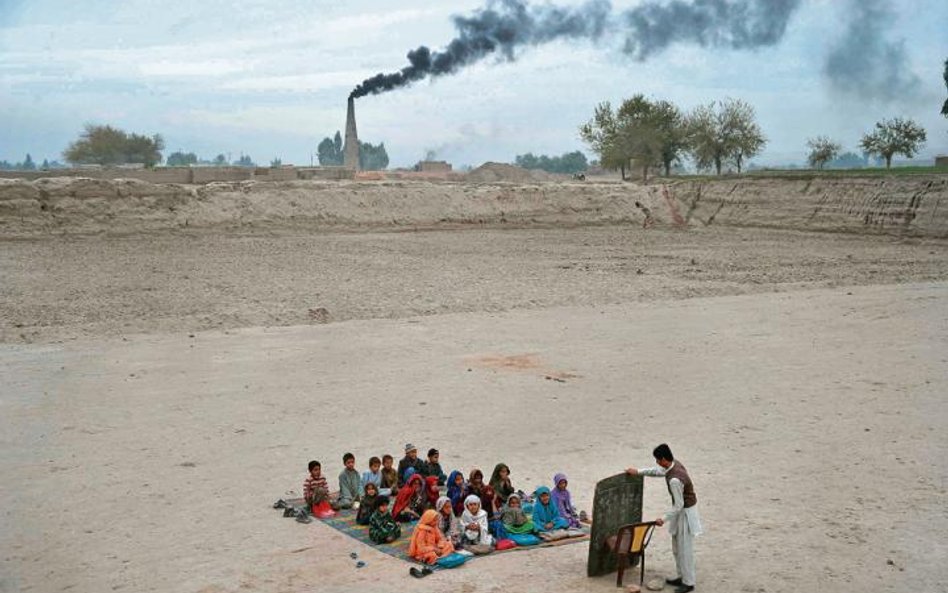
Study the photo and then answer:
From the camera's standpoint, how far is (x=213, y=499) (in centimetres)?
1047

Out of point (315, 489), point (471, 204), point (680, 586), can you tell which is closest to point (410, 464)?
point (315, 489)

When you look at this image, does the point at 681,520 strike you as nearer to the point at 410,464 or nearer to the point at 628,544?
the point at 628,544

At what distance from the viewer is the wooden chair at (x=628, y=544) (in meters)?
8.62

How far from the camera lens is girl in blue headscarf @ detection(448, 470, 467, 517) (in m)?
9.70

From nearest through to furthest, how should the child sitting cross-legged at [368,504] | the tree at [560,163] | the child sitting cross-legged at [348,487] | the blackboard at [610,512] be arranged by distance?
the blackboard at [610,512], the child sitting cross-legged at [368,504], the child sitting cross-legged at [348,487], the tree at [560,163]

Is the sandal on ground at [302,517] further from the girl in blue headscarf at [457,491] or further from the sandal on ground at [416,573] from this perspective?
the sandal on ground at [416,573]

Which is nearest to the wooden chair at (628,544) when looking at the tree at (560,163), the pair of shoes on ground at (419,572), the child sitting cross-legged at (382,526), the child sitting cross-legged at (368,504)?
the pair of shoes on ground at (419,572)

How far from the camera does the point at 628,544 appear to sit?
28.5ft

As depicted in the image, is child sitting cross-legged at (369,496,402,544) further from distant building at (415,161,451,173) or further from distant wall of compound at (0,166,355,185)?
distant building at (415,161,451,173)

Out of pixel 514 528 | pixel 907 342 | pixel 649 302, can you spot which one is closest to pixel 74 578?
pixel 514 528

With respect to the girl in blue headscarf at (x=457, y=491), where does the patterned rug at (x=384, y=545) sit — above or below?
below

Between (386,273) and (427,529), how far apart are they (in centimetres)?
1836

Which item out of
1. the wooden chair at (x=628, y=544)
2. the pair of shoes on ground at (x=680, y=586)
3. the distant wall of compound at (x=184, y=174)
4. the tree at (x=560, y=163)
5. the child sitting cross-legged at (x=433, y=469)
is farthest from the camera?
the tree at (x=560, y=163)

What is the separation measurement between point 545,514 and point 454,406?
4.58 meters
